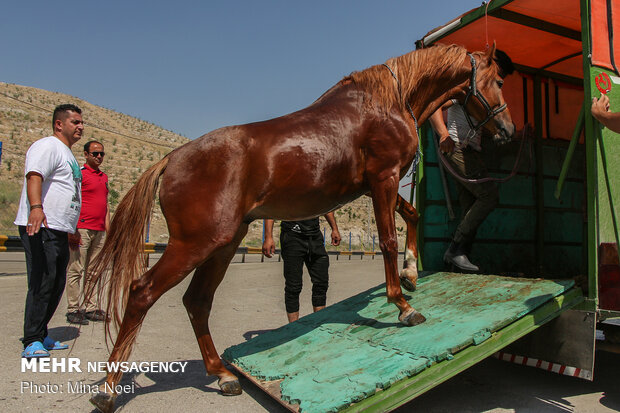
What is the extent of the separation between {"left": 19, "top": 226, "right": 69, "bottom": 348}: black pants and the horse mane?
9.20 feet

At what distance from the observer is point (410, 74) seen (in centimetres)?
363

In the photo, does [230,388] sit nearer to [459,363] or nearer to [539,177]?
[459,363]

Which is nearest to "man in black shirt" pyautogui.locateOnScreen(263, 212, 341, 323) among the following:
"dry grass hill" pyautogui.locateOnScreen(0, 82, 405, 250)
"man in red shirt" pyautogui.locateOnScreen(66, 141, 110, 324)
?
"man in red shirt" pyautogui.locateOnScreen(66, 141, 110, 324)

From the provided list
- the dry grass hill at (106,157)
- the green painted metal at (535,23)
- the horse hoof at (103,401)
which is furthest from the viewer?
the dry grass hill at (106,157)

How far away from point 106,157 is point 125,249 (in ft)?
166

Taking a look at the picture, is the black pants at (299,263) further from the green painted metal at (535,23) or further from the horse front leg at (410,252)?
the green painted metal at (535,23)

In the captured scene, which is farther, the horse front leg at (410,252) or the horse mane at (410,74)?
the horse front leg at (410,252)

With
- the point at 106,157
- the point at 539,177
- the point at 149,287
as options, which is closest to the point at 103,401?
the point at 149,287

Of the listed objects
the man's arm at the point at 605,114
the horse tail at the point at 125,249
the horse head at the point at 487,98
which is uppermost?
the horse head at the point at 487,98

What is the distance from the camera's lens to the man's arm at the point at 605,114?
2.98 metres

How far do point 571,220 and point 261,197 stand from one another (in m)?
4.78

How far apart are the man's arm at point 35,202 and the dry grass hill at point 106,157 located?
23356 millimetres

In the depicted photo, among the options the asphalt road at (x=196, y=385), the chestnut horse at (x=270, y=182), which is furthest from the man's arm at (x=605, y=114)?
the asphalt road at (x=196, y=385)

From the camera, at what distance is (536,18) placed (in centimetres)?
477
